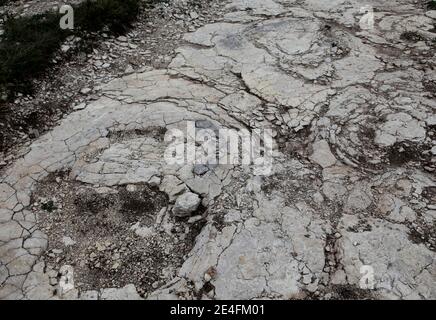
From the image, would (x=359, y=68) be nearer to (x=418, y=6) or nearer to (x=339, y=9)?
(x=339, y=9)

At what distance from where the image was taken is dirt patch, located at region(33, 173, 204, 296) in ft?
10.7

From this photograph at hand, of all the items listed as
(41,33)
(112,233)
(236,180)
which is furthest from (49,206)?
(41,33)

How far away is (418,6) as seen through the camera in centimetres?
655

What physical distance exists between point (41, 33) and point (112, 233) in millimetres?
3354

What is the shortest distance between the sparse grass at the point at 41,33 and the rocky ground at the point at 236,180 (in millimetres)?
299

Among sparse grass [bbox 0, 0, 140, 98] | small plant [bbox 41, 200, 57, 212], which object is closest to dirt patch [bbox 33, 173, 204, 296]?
small plant [bbox 41, 200, 57, 212]

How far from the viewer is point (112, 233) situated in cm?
352

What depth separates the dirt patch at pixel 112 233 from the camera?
3.26 meters

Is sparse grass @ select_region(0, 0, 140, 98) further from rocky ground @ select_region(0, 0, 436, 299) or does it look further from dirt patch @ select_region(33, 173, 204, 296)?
dirt patch @ select_region(33, 173, 204, 296)

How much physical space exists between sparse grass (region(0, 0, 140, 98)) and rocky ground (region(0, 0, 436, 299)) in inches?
11.8

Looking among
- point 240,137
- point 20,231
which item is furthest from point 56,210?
point 240,137

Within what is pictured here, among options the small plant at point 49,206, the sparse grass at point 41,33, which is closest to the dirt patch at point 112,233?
the small plant at point 49,206

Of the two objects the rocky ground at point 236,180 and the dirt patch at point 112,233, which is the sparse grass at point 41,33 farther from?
the dirt patch at point 112,233
